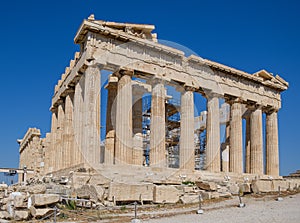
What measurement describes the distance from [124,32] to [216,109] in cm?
984

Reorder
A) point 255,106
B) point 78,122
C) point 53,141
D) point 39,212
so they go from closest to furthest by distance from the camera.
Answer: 1. point 39,212
2. point 78,122
3. point 53,141
4. point 255,106

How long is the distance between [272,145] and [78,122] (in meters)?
18.3

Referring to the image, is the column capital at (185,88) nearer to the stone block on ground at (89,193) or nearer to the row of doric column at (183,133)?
the row of doric column at (183,133)

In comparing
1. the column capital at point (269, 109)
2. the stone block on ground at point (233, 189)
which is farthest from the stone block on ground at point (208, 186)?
the column capital at point (269, 109)

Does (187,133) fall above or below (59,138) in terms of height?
above

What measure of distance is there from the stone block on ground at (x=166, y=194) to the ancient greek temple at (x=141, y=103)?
584 cm

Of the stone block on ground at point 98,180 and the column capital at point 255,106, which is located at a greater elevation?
the column capital at point 255,106

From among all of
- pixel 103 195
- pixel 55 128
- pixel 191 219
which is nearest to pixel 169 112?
pixel 55 128

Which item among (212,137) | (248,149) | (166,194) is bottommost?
(166,194)

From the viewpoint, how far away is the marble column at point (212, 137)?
30016 mm

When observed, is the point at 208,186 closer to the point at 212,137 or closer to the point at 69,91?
the point at 212,137

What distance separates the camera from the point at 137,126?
99.7 ft

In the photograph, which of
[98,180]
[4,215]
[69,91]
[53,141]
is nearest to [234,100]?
[69,91]

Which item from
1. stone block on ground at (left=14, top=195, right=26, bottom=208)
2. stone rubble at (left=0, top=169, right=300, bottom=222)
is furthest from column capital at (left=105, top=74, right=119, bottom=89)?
stone block on ground at (left=14, top=195, right=26, bottom=208)
